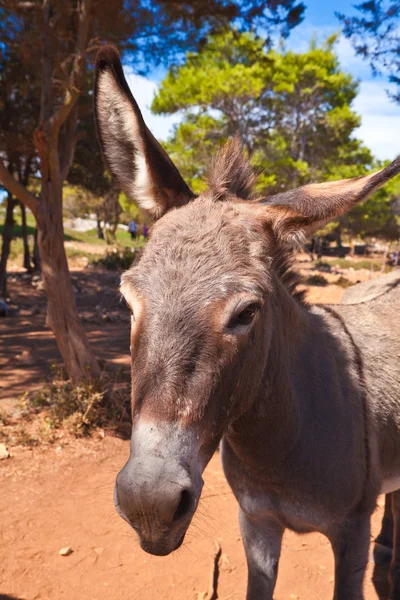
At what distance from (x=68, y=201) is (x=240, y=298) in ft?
172

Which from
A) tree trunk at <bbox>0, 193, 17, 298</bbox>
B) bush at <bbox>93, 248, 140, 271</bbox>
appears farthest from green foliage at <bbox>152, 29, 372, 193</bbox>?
tree trunk at <bbox>0, 193, 17, 298</bbox>

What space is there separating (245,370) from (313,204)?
82 centimetres

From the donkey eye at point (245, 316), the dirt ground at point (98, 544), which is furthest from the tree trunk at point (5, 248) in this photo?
the donkey eye at point (245, 316)

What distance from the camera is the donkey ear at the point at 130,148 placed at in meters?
2.11

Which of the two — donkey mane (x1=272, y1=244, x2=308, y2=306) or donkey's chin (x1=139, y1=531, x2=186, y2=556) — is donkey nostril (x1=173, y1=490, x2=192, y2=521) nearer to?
donkey's chin (x1=139, y1=531, x2=186, y2=556)

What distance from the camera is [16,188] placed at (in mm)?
5734

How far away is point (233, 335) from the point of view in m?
1.69

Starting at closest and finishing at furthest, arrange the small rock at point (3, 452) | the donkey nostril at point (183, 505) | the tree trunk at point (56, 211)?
the donkey nostril at point (183, 505)
the small rock at point (3, 452)
the tree trunk at point (56, 211)

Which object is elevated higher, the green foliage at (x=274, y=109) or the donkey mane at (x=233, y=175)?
the green foliage at (x=274, y=109)

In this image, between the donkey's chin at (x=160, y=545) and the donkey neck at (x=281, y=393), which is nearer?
the donkey's chin at (x=160, y=545)

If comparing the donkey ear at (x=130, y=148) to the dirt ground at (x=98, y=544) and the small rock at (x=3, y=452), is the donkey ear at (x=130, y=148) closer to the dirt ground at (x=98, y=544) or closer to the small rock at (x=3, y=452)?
the dirt ground at (x=98, y=544)

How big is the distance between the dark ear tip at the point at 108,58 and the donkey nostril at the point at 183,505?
187cm

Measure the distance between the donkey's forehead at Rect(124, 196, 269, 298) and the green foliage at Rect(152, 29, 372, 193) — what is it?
69.5 feet

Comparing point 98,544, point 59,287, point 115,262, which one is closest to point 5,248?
point 115,262
